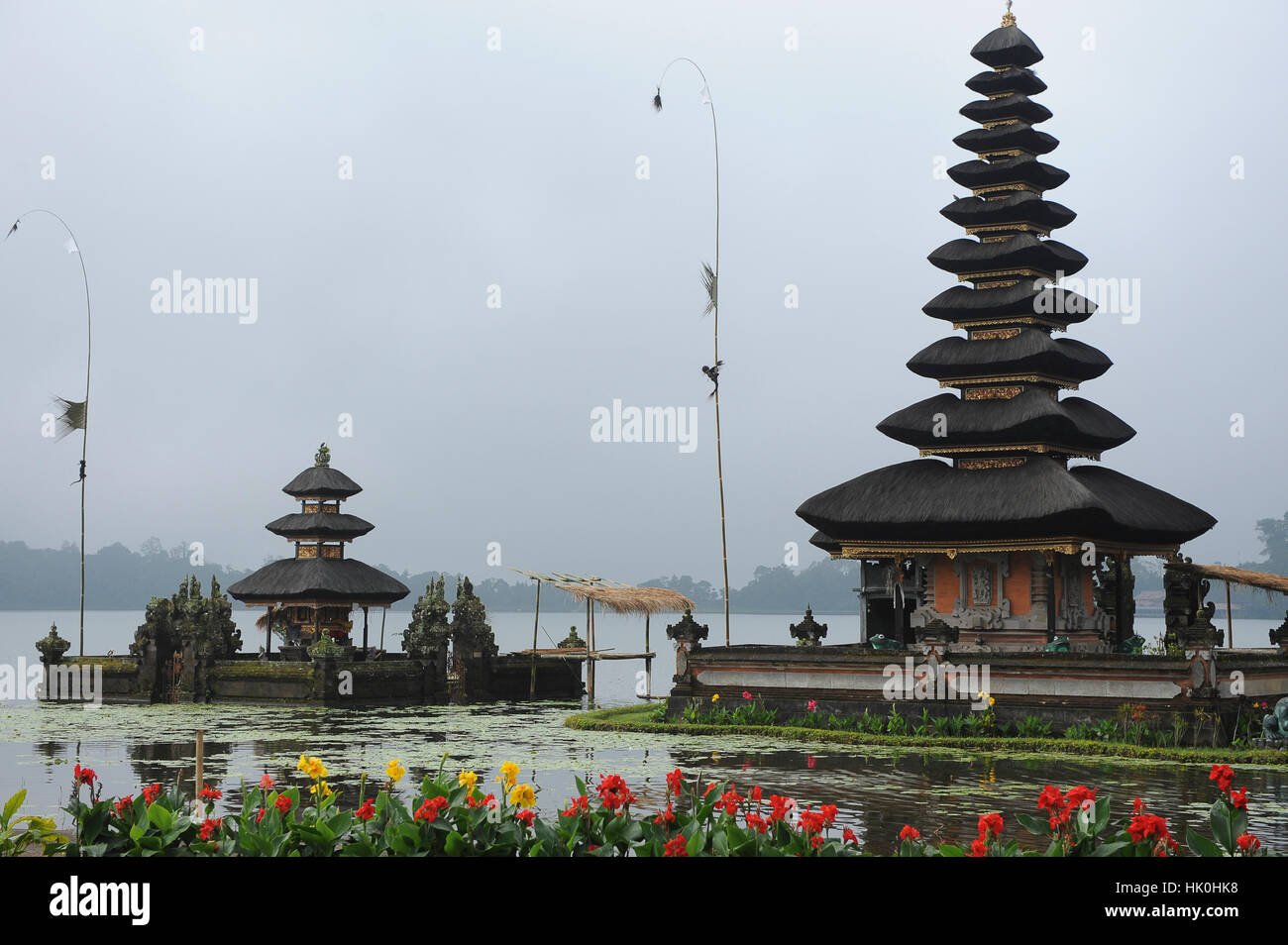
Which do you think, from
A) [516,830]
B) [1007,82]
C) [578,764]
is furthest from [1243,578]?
[516,830]

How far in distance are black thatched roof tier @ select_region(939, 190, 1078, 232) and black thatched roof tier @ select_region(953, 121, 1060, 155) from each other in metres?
1.21

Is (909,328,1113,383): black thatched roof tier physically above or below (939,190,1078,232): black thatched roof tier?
below

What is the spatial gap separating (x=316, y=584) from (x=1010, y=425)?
22209 mm

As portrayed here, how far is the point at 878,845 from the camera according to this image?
46.4ft

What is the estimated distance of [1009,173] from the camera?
34.9m

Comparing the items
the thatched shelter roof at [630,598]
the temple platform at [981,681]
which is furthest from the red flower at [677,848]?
the thatched shelter roof at [630,598]

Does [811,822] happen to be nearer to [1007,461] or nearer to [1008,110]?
[1007,461]

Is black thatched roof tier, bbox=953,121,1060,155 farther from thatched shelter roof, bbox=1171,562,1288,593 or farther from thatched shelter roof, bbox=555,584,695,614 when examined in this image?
thatched shelter roof, bbox=555,584,695,614

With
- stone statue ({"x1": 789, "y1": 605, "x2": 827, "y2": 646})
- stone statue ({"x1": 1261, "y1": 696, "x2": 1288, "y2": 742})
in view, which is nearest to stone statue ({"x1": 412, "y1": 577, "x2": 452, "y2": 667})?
stone statue ({"x1": 789, "y1": 605, "x2": 827, "y2": 646})

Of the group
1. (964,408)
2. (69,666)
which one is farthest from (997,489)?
(69,666)

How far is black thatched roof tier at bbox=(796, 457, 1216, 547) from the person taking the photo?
29.7 metres

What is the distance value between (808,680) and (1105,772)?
8.59 meters

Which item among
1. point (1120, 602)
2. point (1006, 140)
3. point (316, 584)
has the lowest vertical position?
point (1120, 602)
